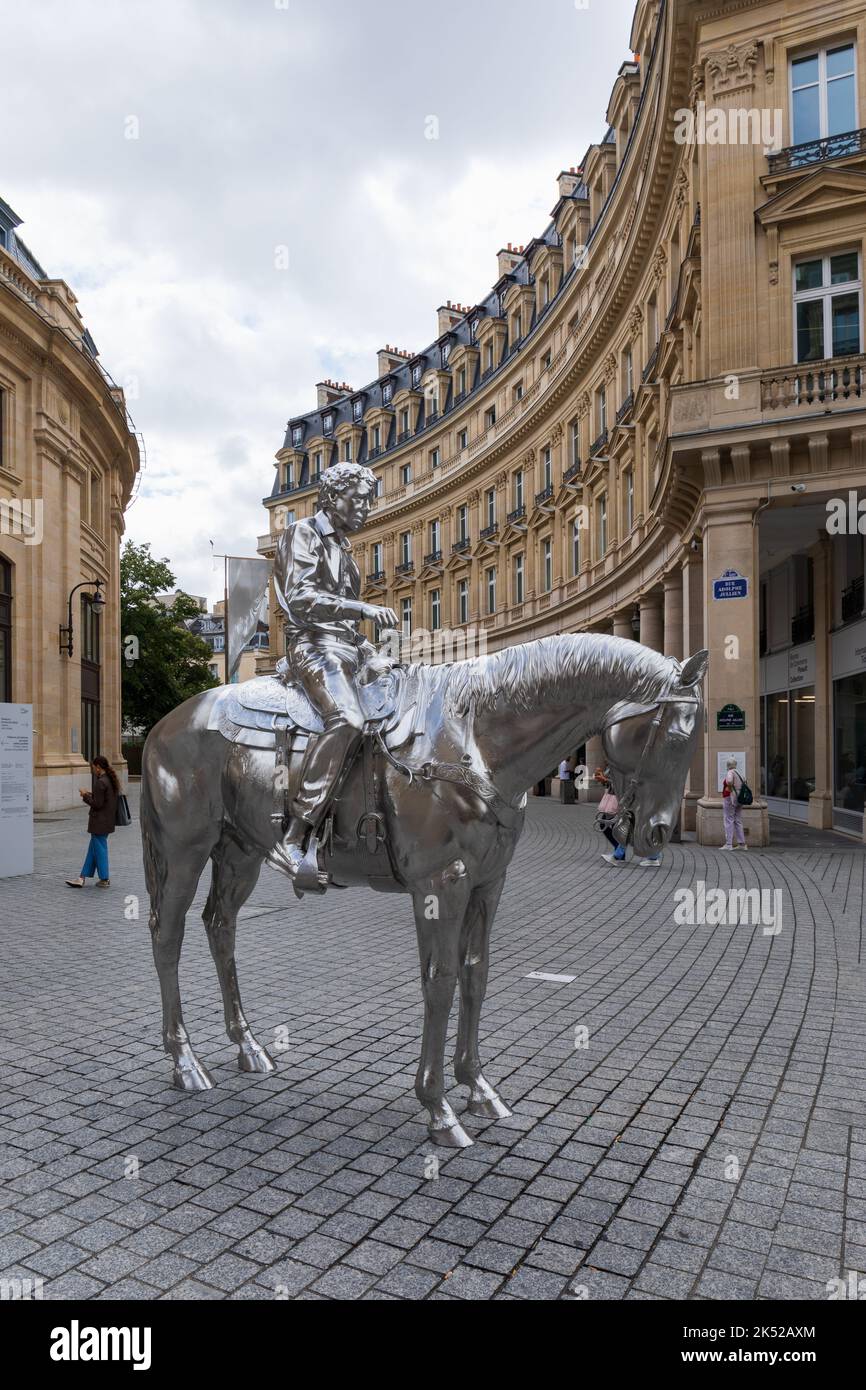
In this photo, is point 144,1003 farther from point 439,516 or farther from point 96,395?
point 439,516

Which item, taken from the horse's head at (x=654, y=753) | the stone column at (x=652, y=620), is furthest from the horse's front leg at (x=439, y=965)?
the stone column at (x=652, y=620)

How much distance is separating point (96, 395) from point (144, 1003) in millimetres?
25516

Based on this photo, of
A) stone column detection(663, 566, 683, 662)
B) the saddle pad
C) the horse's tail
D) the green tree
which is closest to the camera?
the saddle pad

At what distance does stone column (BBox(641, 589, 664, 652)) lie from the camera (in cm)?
2356

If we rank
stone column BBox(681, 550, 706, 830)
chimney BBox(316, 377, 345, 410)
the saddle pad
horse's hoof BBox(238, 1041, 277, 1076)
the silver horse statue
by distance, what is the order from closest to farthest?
the silver horse statue
the saddle pad
horse's hoof BBox(238, 1041, 277, 1076)
stone column BBox(681, 550, 706, 830)
chimney BBox(316, 377, 345, 410)

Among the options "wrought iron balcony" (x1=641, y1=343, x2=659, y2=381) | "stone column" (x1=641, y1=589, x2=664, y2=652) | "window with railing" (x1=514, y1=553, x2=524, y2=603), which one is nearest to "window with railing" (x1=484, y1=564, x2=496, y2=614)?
"window with railing" (x1=514, y1=553, x2=524, y2=603)

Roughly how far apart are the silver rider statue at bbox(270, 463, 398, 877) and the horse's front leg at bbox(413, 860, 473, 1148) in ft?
2.16

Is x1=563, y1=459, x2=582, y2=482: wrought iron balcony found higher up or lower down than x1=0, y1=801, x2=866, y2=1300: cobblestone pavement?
higher up

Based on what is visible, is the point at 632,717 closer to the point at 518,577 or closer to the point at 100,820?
the point at 100,820

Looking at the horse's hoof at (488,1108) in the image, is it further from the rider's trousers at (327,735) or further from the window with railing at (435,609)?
the window with railing at (435,609)

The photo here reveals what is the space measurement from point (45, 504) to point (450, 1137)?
24446 mm

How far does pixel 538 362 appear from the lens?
35.4 meters

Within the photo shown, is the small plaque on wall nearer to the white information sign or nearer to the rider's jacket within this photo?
the white information sign
